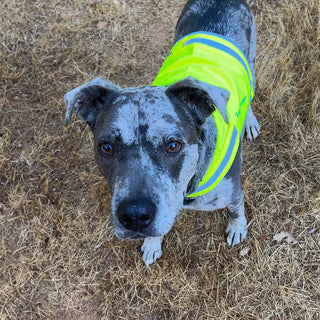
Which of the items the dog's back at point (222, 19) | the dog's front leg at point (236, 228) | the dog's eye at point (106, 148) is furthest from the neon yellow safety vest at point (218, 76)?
the dog's front leg at point (236, 228)

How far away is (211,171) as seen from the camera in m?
3.47

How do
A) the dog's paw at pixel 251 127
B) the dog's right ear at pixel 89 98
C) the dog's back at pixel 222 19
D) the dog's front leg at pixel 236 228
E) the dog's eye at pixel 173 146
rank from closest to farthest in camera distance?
the dog's eye at pixel 173 146 < the dog's right ear at pixel 89 98 < the dog's back at pixel 222 19 < the dog's front leg at pixel 236 228 < the dog's paw at pixel 251 127

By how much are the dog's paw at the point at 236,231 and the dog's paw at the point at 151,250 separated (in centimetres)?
86

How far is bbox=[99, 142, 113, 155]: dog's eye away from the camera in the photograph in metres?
3.09

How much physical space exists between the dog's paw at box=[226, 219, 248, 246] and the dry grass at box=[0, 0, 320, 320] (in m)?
0.14

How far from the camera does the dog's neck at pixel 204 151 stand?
3462 millimetres

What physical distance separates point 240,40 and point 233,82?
79 centimetres

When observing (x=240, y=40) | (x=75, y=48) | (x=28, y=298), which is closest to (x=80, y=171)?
(x=28, y=298)

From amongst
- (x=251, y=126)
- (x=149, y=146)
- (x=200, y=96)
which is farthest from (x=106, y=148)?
(x=251, y=126)

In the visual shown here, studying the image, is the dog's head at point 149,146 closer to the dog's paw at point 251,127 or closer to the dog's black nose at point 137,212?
the dog's black nose at point 137,212

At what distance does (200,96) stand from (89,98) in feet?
3.17

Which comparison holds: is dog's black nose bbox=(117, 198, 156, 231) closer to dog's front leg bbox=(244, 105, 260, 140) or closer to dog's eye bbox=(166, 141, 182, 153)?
dog's eye bbox=(166, 141, 182, 153)

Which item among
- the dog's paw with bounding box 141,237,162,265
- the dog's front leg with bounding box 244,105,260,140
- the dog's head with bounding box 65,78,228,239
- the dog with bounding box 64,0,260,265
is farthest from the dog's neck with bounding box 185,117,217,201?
the dog's front leg with bounding box 244,105,260,140

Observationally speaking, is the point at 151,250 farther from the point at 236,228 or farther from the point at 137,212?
the point at 137,212
